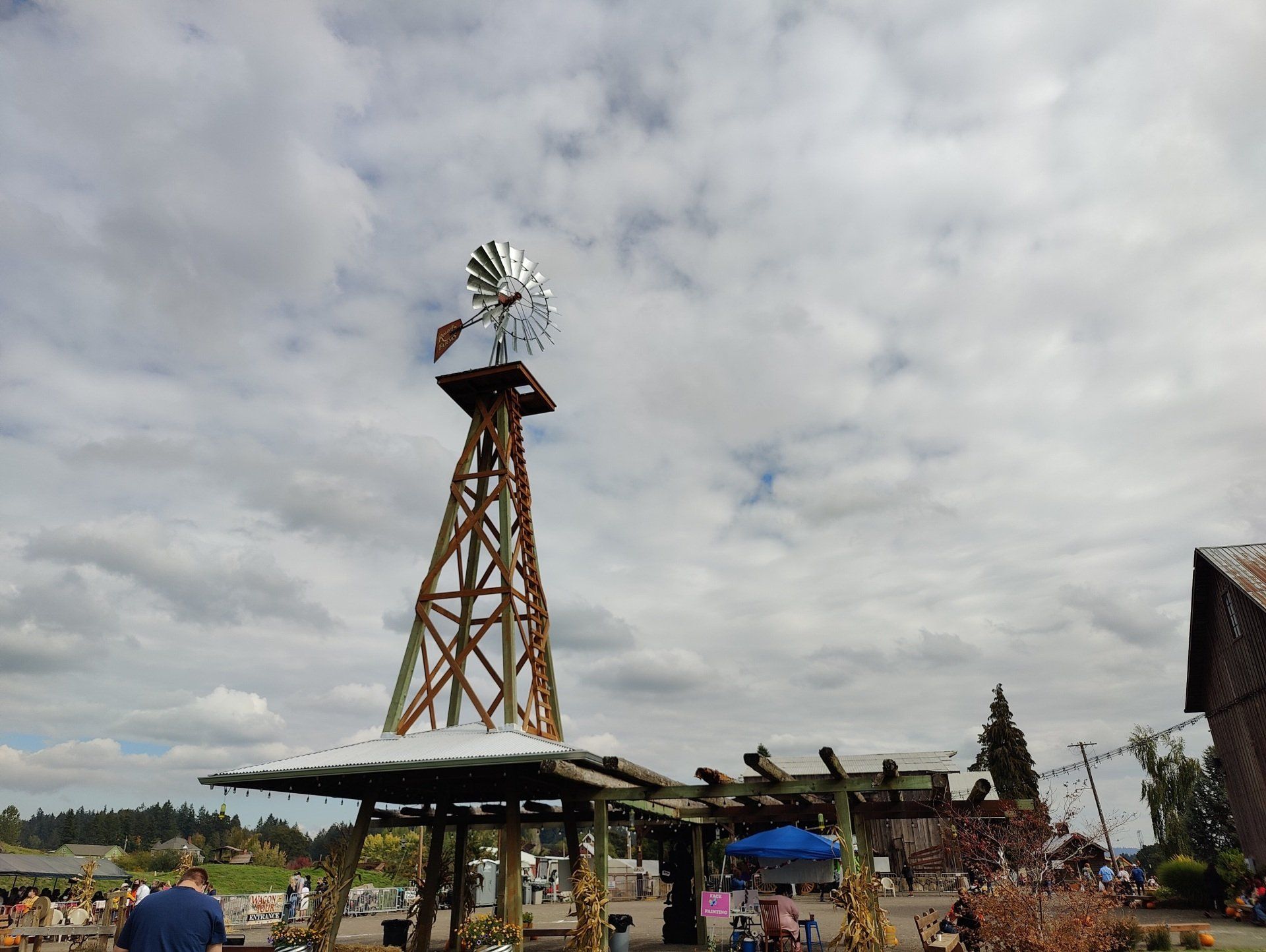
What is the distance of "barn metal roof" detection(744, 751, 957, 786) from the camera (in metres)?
35.0

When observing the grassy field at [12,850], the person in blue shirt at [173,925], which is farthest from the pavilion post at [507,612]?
the grassy field at [12,850]

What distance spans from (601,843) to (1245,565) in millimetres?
20051

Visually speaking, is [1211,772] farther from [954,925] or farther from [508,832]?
[508,832]

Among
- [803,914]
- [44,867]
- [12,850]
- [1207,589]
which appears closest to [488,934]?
[803,914]

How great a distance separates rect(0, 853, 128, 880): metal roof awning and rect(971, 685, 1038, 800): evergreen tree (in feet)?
140

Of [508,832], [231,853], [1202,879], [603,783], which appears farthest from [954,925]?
[231,853]

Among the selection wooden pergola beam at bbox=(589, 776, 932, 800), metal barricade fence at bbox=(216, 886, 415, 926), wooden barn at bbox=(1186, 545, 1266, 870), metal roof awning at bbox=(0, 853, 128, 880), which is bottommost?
metal barricade fence at bbox=(216, 886, 415, 926)

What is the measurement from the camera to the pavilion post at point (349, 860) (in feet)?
46.5

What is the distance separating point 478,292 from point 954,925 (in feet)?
60.3

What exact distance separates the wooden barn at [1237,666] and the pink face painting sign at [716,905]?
15.7 m

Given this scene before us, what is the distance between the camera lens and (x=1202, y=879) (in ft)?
80.1

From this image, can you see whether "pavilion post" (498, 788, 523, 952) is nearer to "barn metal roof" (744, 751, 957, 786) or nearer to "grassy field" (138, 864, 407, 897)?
"barn metal roof" (744, 751, 957, 786)

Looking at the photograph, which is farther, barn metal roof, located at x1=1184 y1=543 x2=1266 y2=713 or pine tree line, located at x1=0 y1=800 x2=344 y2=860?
pine tree line, located at x1=0 y1=800 x2=344 y2=860

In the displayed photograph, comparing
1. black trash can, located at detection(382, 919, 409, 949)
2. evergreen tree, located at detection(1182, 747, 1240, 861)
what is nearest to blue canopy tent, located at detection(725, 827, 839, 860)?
black trash can, located at detection(382, 919, 409, 949)
